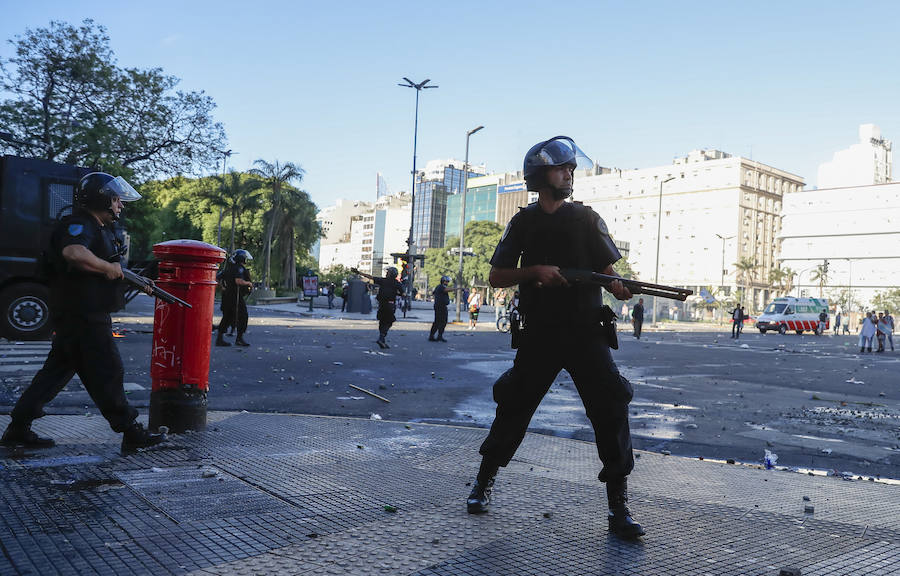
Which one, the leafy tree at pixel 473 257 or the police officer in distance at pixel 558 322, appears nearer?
the police officer in distance at pixel 558 322

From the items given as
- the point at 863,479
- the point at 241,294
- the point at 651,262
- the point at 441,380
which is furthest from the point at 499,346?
the point at 651,262

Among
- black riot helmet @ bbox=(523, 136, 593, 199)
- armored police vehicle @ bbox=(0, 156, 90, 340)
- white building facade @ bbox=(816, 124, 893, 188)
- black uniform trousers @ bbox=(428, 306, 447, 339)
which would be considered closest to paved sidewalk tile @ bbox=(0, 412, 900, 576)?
black riot helmet @ bbox=(523, 136, 593, 199)

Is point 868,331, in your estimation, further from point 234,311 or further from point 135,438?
point 135,438

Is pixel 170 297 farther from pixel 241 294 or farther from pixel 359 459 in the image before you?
pixel 241 294

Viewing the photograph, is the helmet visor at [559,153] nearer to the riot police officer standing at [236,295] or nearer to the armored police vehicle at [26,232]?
the riot police officer standing at [236,295]

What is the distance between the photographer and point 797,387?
1131 centimetres

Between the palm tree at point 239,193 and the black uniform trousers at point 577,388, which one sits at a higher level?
the palm tree at point 239,193

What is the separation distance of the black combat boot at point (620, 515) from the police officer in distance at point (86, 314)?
2.81 metres

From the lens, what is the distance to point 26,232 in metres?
12.6

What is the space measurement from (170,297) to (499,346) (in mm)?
13866

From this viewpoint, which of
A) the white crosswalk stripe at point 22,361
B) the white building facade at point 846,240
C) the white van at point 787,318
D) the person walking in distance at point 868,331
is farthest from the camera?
the white building facade at point 846,240

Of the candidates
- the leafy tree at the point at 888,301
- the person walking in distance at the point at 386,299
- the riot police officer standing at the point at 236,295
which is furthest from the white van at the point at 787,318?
the leafy tree at the point at 888,301

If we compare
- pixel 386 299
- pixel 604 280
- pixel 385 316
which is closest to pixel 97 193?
pixel 604 280

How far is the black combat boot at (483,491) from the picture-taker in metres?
3.46
